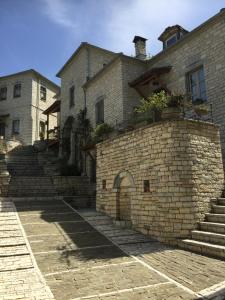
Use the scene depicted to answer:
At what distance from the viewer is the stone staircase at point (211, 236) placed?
6.66 meters

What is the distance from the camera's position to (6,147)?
21.0 meters

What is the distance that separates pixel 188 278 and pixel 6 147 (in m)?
18.4

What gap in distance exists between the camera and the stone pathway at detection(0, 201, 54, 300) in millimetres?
4589

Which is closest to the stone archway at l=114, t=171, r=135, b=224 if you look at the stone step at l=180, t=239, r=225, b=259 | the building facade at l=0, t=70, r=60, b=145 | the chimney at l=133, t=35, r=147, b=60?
the stone step at l=180, t=239, r=225, b=259

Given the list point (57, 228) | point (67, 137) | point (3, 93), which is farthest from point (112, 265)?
point (3, 93)

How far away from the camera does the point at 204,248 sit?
6852 mm

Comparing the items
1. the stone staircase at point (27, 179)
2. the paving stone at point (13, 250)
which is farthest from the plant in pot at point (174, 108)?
the stone staircase at point (27, 179)

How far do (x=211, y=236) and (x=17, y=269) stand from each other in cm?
457

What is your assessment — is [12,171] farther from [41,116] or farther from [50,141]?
[41,116]

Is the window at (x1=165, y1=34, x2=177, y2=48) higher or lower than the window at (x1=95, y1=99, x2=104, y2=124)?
above

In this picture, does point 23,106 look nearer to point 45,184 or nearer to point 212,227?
point 45,184

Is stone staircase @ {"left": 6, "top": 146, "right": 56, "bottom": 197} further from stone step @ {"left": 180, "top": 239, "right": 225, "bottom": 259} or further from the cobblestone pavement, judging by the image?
stone step @ {"left": 180, "top": 239, "right": 225, "bottom": 259}

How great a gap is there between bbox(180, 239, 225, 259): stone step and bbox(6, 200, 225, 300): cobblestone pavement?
214mm

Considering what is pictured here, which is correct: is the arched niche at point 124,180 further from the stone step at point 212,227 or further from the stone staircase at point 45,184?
the stone staircase at point 45,184
